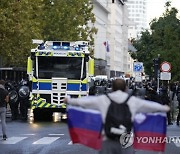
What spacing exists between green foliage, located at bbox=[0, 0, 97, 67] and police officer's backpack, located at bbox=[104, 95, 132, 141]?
2806 centimetres

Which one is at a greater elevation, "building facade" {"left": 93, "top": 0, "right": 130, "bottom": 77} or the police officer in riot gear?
"building facade" {"left": 93, "top": 0, "right": 130, "bottom": 77}

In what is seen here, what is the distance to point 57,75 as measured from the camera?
27.1 m

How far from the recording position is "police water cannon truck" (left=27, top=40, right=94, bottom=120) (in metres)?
26.9

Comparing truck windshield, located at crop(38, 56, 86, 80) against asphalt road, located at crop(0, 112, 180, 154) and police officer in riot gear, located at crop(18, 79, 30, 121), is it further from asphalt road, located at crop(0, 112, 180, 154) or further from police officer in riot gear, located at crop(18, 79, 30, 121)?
asphalt road, located at crop(0, 112, 180, 154)

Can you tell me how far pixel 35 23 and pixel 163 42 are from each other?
1540 cm

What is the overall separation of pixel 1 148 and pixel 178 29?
4567 cm

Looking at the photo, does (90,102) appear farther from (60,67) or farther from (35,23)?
(35,23)

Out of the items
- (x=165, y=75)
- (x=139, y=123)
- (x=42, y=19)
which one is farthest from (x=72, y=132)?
(x=42, y=19)

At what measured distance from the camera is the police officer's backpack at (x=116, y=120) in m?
8.84

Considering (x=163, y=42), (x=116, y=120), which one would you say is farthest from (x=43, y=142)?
(x=163, y=42)

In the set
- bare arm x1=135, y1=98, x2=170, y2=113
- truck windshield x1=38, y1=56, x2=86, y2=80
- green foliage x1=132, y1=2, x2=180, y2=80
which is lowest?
bare arm x1=135, y1=98, x2=170, y2=113

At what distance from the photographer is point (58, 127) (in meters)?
24.3

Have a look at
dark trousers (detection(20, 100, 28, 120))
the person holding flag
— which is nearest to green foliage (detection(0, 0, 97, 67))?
dark trousers (detection(20, 100, 28, 120))

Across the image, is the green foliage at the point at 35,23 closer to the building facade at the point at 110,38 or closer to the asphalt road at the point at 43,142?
the asphalt road at the point at 43,142
